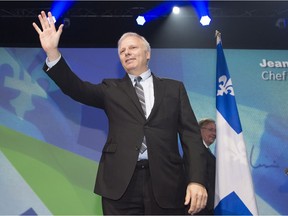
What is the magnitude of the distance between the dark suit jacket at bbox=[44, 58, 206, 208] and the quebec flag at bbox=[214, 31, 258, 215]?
46.2 inches

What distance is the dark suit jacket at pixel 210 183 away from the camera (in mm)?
3104

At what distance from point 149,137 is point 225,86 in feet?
5.11

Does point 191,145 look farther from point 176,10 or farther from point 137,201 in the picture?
point 176,10

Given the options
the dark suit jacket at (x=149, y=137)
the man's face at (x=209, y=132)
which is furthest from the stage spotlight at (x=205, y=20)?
the dark suit jacket at (x=149, y=137)

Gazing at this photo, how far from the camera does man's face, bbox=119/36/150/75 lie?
2.10 metres

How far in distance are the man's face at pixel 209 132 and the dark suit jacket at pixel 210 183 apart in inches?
4.6

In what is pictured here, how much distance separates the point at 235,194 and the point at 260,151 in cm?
64

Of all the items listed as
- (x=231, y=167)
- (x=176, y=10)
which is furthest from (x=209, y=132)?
(x=176, y=10)

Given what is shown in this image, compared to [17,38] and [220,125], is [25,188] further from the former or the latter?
[220,125]

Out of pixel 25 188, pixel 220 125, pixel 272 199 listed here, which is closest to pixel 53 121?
pixel 25 188

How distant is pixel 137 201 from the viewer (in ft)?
6.13

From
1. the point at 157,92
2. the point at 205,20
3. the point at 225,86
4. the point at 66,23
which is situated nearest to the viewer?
the point at 157,92

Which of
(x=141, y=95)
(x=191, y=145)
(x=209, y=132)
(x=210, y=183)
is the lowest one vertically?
(x=210, y=183)

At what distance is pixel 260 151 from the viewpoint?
3.55 meters
